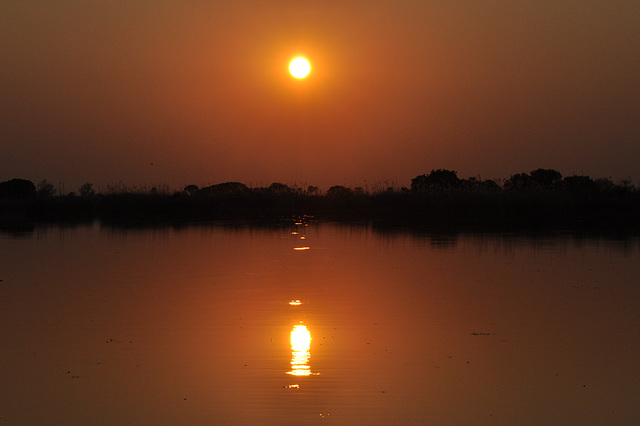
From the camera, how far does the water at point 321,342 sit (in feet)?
13.9

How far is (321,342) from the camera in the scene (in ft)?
18.8

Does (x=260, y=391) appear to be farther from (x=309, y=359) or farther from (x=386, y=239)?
(x=386, y=239)

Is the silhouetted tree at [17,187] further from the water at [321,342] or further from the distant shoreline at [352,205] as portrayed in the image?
the water at [321,342]

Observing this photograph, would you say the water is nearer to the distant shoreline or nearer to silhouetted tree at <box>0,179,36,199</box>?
the distant shoreline

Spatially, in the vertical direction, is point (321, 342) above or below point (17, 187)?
below

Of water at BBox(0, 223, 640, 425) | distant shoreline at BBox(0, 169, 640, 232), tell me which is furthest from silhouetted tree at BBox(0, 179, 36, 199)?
water at BBox(0, 223, 640, 425)

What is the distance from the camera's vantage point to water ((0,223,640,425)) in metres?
4.22

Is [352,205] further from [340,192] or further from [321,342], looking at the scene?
[321,342]

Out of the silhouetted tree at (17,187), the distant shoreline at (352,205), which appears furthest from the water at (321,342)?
the silhouetted tree at (17,187)

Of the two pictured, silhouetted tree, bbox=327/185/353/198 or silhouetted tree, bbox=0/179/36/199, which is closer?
silhouetted tree, bbox=327/185/353/198

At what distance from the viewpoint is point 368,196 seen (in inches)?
1211

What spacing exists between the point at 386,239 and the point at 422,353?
36.8ft

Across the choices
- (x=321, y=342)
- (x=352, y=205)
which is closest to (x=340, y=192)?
(x=352, y=205)

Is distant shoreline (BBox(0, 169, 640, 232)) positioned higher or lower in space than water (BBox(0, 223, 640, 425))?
higher
